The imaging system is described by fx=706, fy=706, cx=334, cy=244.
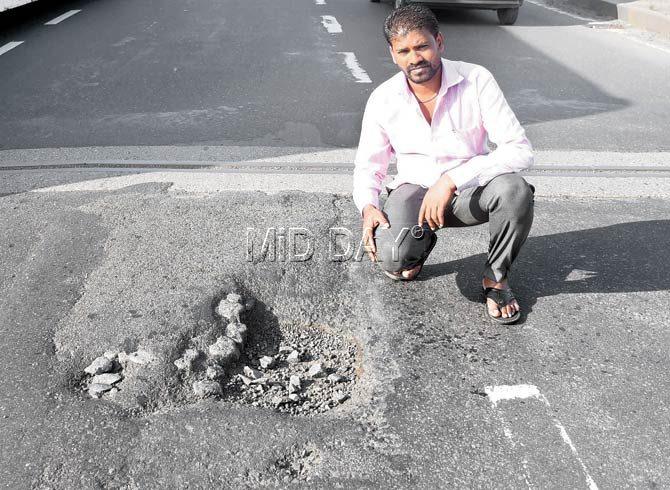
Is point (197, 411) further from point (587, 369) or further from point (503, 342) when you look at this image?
point (587, 369)

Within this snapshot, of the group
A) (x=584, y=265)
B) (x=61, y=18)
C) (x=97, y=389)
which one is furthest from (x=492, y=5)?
(x=97, y=389)

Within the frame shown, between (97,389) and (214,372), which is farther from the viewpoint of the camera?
(214,372)

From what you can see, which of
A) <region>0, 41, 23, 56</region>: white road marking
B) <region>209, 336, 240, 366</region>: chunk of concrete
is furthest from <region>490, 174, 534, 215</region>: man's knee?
<region>0, 41, 23, 56</region>: white road marking

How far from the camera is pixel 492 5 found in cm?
1129

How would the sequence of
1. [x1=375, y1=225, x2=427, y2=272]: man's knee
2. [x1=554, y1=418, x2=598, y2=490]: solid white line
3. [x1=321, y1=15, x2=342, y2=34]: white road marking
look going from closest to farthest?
[x1=554, y1=418, x2=598, y2=490]: solid white line < [x1=375, y1=225, x2=427, y2=272]: man's knee < [x1=321, y1=15, x2=342, y2=34]: white road marking

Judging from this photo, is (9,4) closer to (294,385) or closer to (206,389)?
(206,389)

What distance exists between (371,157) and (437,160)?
0.32 metres

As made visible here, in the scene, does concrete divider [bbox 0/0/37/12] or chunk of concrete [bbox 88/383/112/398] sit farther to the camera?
concrete divider [bbox 0/0/37/12]

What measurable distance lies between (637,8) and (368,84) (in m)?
6.50

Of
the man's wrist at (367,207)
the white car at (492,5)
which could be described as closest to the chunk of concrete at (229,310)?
the man's wrist at (367,207)

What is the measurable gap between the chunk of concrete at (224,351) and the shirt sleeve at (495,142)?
3.93 ft

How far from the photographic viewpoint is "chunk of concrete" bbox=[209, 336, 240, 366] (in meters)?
2.88

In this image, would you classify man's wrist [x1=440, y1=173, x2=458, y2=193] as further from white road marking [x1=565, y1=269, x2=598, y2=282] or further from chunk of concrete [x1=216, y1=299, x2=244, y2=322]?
chunk of concrete [x1=216, y1=299, x2=244, y2=322]

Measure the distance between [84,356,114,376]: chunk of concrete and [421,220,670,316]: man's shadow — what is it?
1.62 m
